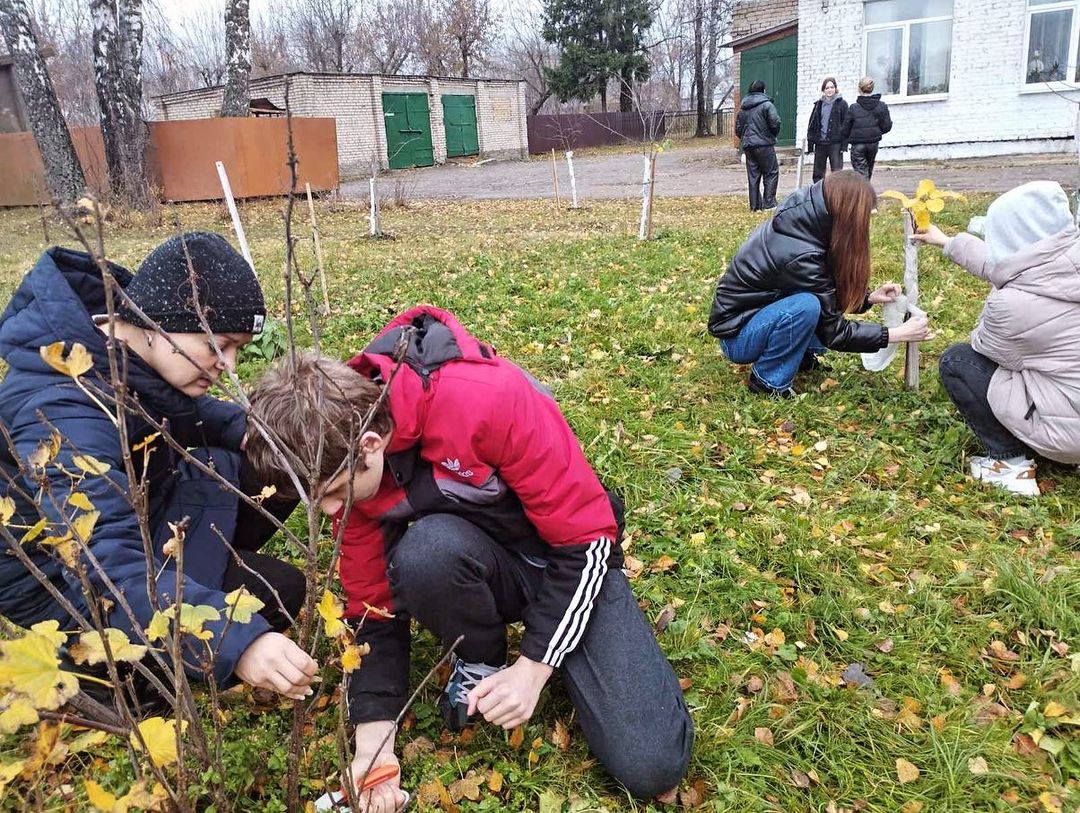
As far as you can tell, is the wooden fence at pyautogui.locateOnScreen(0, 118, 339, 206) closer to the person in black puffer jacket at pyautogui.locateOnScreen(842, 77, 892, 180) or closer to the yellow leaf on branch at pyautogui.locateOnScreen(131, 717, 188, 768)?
the person in black puffer jacket at pyautogui.locateOnScreen(842, 77, 892, 180)

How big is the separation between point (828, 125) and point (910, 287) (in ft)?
27.5

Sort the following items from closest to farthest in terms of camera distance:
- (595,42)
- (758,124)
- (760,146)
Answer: (760,146)
(758,124)
(595,42)

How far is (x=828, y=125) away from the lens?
35.5 ft

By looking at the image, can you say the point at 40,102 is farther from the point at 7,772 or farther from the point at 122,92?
the point at 7,772

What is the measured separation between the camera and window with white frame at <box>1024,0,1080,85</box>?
13.8 meters

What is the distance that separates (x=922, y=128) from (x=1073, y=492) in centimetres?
1505

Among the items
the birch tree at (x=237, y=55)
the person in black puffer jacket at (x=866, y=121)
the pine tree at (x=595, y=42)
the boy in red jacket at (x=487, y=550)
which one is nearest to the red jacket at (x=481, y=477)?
the boy in red jacket at (x=487, y=550)

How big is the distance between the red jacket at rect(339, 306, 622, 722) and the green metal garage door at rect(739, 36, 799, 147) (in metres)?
20.3

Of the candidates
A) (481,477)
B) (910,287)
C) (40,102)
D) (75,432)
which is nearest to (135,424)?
(75,432)

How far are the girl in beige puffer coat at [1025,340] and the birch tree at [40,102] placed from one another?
13.2 metres

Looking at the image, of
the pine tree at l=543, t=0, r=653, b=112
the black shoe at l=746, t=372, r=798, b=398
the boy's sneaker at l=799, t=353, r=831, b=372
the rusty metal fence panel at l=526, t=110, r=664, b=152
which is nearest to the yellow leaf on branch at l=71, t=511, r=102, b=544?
the black shoe at l=746, t=372, r=798, b=398

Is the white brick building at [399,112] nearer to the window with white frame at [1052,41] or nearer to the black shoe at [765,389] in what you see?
the window with white frame at [1052,41]

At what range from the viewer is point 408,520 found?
199 cm

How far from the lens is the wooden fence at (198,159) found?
15500mm
